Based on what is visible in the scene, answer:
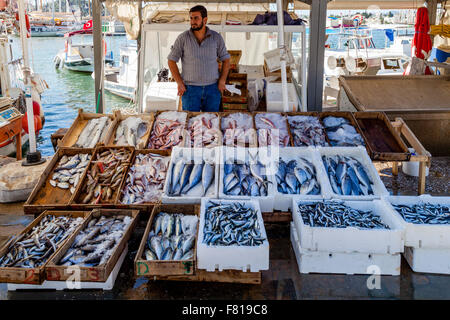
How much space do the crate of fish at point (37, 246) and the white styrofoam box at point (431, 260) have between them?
8.44 ft

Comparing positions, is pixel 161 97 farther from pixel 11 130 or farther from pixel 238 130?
pixel 11 130

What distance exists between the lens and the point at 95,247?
9.45ft

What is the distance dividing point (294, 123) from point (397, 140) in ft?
3.91

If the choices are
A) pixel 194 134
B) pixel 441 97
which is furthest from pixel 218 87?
pixel 441 97

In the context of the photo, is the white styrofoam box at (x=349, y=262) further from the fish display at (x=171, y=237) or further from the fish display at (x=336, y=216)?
the fish display at (x=171, y=237)

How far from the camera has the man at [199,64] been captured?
17.2 ft

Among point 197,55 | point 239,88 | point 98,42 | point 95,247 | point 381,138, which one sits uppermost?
point 98,42

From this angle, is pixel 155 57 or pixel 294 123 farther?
pixel 155 57

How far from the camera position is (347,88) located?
650cm

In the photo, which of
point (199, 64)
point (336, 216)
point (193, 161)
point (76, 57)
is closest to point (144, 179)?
point (193, 161)

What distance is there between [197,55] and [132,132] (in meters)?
1.42

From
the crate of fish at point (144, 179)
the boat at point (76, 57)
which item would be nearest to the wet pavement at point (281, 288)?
the crate of fish at point (144, 179)

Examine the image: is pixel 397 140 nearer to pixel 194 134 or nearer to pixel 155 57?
pixel 194 134

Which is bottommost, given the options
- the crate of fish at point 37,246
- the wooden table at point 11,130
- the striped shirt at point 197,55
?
the wooden table at point 11,130
